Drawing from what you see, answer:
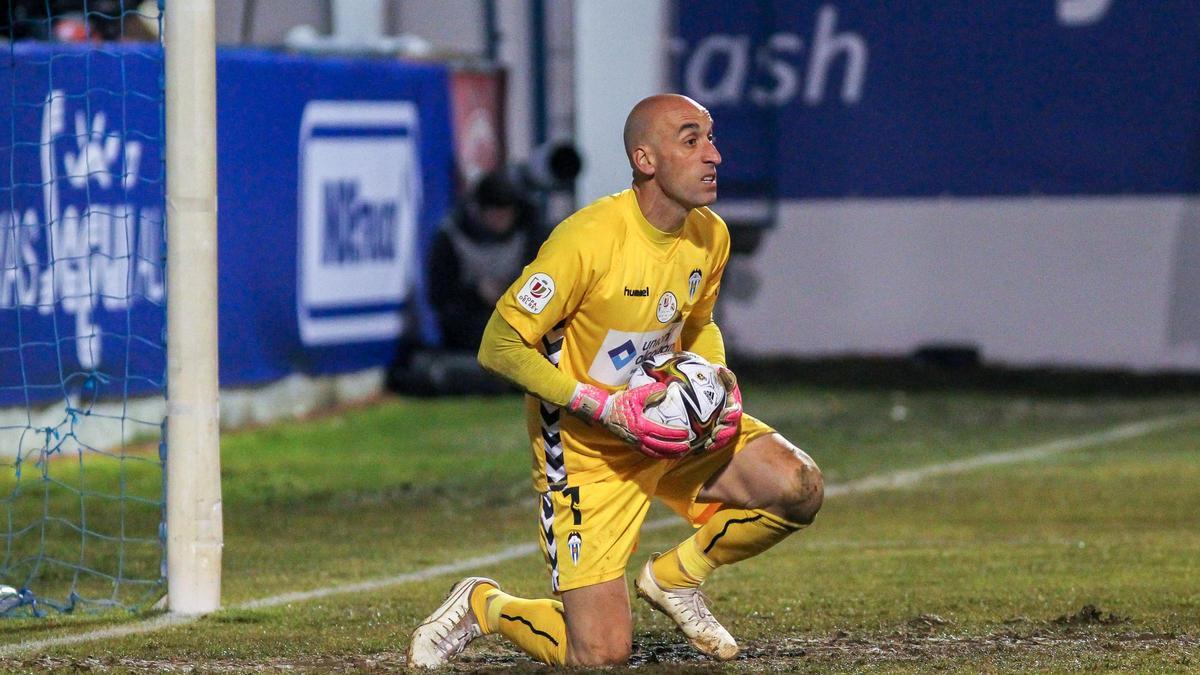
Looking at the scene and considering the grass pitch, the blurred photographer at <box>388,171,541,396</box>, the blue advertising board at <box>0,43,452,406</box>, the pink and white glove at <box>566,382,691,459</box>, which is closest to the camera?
the pink and white glove at <box>566,382,691,459</box>

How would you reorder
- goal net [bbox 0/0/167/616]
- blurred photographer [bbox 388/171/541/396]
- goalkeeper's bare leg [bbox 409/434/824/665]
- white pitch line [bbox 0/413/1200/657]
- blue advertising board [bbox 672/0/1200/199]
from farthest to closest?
blue advertising board [bbox 672/0/1200/199], blurred photographer [bbox 388/171/541/396], goal net [bbox 0/0/167/616], white pitch line [bbox 0/413/1200/657], goalkeeper's bare leg [bbox 409/434/824/665]

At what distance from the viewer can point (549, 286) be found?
591 centimetres

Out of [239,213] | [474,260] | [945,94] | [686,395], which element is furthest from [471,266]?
[686,395]

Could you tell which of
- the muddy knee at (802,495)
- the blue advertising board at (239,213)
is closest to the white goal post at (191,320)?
the muddy knee at (802,495)

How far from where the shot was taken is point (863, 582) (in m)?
7.91

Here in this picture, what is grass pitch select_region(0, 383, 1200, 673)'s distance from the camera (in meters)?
6.43

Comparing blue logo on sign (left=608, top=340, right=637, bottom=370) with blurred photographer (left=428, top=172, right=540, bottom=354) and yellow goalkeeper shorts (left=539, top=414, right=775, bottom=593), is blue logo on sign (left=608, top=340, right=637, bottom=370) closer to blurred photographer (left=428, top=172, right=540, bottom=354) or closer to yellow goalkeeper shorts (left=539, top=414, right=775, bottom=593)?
yellow goalkeeper shorts (left=539, top=414, right=775, bottom=593)

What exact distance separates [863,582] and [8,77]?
20.5ft

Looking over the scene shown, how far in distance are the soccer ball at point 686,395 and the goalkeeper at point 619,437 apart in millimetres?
38

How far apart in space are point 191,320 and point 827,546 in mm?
3479

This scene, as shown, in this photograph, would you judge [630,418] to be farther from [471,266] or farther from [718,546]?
[471,266]

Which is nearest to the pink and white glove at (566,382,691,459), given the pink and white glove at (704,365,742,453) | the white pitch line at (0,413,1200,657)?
the pink and white glove at (704,365,742,453)

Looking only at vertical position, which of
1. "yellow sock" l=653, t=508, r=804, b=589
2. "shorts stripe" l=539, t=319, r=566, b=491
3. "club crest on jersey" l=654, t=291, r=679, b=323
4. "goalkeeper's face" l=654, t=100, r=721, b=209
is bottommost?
"yellow sock" l=653, t=508, r=804, b=589

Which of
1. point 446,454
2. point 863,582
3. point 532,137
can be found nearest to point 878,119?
point 532,137
